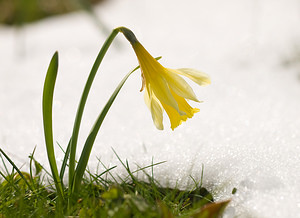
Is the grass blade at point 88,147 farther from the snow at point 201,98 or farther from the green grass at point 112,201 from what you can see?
the snow at point 201,98

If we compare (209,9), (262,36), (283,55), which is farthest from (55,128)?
(209,9)

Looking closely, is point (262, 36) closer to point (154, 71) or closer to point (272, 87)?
point (272, 87)

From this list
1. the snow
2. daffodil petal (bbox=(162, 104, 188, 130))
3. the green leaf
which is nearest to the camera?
the green leaf

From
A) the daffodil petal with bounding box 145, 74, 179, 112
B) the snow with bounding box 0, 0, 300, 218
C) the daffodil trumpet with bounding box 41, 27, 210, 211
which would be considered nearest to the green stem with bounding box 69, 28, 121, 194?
the daffodil trumpet with bounding box 41, 27, 210, 211

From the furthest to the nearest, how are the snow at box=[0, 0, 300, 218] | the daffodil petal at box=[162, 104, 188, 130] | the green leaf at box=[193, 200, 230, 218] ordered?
the snow at box=[0, 0, 300, 218]
the daffodil petal at box=[162, 104, 188, 130]
the green leaf at box=[193, 200, 230, 218]

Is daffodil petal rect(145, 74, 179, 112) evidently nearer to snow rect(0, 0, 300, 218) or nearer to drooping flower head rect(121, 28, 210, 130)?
drooping flower head rect(121, 28, 210, 130)

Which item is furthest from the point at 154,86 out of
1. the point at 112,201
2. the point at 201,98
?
the point at 201,98

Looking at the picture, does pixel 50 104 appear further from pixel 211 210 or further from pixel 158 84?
pixel 211 210

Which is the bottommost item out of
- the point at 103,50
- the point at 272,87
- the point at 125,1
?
the point at 272,87
